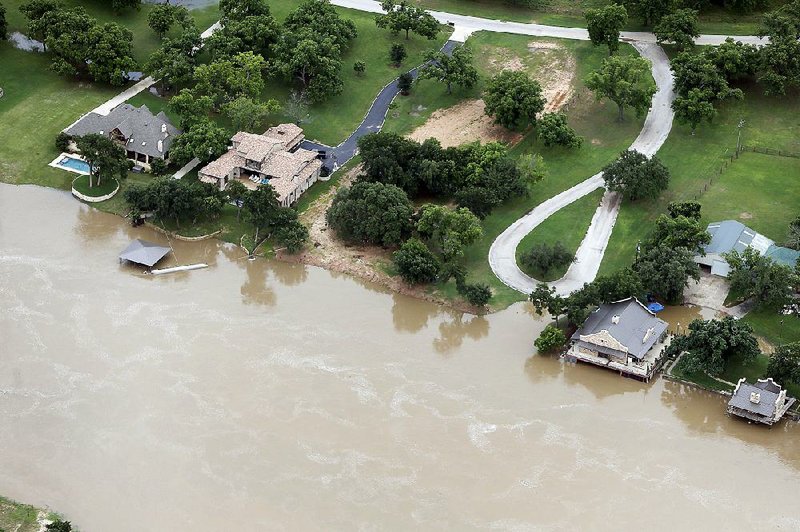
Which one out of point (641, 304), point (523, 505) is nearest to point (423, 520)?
point (523, 505)

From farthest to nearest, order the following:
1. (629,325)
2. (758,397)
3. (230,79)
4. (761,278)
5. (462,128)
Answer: (462,128) < (230,79) < (761,278) < (629,325) < (758,397)

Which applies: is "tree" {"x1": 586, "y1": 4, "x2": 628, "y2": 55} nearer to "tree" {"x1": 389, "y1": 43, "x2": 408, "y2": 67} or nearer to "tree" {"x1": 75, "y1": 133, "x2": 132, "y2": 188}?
"tree" {"x1": 389, "y1": 43, "x2": 408, "y2": 67}

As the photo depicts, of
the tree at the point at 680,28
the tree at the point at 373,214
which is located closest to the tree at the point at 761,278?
the tree at the point at 373,214

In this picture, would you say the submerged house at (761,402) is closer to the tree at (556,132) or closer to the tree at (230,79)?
the tree at (556,132)

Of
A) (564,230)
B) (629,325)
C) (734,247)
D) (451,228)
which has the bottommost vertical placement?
(451,228)

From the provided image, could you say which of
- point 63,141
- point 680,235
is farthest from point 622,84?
point 63,141

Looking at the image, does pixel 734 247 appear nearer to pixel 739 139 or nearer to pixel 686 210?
pixel 686 210

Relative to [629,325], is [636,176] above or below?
above
